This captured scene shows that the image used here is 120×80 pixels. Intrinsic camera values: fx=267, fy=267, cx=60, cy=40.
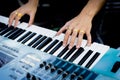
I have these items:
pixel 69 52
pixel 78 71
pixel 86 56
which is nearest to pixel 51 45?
pixel 69 52

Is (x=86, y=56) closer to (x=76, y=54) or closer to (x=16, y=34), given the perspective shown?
(x=76, y=54)

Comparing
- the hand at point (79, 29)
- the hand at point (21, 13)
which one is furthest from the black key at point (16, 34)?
the hand at point (79, 29)

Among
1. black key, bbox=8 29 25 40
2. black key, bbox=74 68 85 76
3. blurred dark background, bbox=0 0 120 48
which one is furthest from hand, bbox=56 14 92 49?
blurred dark background, bbox=0 0 120 48

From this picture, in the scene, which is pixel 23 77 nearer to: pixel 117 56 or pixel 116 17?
pixel 117 56

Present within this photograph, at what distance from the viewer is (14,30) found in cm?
254

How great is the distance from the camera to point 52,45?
2.21m

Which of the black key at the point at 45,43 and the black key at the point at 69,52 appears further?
the black key at the point at 45,43

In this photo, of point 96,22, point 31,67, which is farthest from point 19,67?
point 96,22

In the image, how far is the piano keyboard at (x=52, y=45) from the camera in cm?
199

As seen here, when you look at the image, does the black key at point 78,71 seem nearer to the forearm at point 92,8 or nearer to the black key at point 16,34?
the forearm at point 92,8

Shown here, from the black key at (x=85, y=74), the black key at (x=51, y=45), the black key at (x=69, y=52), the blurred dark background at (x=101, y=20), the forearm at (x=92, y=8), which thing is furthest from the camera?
the blurred dark background at (x=101, y=20)

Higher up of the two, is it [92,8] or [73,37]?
[92,8]

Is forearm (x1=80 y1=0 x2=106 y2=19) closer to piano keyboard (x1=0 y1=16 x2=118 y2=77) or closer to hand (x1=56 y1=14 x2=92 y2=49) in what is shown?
hand (x1=56 y1=14 x2=92 y2=49)

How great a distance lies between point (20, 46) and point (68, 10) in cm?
109
